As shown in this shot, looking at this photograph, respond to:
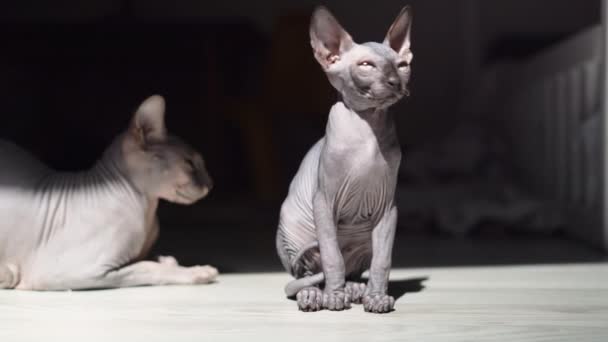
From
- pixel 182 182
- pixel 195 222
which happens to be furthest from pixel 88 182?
pixel 195 222

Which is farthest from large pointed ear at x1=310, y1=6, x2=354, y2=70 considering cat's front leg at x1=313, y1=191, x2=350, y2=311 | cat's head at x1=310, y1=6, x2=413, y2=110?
cat's front leg at x1=313, y1=191, x2=350, y2=311

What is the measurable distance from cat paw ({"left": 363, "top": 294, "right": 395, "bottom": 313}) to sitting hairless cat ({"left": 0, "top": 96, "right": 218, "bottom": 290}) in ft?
1.64

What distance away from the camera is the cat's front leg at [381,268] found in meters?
1.62

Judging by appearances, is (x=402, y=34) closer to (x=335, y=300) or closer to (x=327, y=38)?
(x=327, y=38)

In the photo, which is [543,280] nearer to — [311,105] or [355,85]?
[355,85]

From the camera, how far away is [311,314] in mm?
1623

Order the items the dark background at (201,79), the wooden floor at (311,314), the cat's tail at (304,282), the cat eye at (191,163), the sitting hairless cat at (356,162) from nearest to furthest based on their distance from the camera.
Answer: the wooden floor at (311,314)
the sitting hairless cat at (356,162)
the cat's tail at (304,282)
the cat eye at (191,163)
the dark background at (201,79)

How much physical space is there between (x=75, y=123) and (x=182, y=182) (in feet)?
6.58

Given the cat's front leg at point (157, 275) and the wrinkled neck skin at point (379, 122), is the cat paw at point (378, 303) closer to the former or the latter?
the wrinkled neck skin at point (379, 122)

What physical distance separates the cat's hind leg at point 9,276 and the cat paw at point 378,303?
32.1 inches

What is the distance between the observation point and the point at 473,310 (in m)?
1.67

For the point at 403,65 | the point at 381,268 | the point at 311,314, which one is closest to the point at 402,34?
the point at 403,65

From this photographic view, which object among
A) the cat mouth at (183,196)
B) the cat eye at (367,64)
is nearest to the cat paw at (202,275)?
the cat mouth at (183,196)

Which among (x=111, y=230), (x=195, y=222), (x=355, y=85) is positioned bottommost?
(x=195, y=222)
